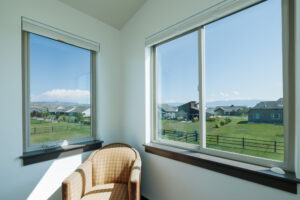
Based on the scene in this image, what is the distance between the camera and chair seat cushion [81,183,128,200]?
1.40m

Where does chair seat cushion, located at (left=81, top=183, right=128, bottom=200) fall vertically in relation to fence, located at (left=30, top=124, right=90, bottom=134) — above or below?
below

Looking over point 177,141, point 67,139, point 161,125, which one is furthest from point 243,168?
point 67,139

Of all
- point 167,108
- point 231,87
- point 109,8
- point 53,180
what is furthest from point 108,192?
point 109,8

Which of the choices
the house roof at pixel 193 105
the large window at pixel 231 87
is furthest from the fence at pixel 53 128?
the house roof at pixel 193 105

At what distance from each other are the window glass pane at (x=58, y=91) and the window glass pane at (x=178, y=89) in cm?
112

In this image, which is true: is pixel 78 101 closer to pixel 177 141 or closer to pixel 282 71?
pixel 177 141

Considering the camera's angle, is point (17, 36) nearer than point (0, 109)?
No

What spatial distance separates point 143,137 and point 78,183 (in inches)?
36.9

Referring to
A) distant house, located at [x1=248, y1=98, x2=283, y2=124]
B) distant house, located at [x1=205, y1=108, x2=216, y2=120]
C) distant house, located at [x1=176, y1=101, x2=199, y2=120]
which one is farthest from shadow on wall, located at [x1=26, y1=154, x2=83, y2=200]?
distant house, located at [x1=248, y1=98, x2=283, y2=124]

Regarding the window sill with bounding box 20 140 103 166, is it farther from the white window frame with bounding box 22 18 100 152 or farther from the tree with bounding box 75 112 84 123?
the tree with bounding box 75 112 84 123

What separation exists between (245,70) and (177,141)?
1.07 metres

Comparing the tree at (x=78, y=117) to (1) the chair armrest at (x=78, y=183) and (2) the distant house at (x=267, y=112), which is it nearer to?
(1) the chair armrest at (x=78, y=183)

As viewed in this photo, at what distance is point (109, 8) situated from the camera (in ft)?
6.63

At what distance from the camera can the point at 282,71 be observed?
1114 millimetres
